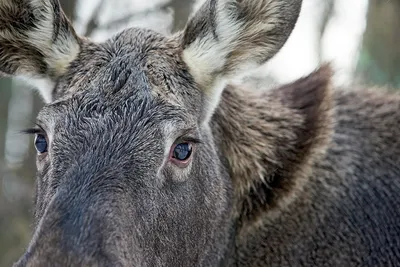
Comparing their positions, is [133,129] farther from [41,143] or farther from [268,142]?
[268,142]

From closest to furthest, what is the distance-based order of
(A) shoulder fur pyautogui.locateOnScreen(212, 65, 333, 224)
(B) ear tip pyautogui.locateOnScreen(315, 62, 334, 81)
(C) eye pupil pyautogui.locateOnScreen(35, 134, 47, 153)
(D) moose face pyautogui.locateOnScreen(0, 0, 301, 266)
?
(D) moose face pyautogui.locateOnScreen(0, 0, 301, 266)
(C) eye pupil pyautogui.locateOnScreen(35, 134, 47, 153)
(A) shoulder fur pyautogui.locateOnScreen(212, 65, 333, 224)
(B) ear tip pyautogui.locateOnScreen(315, 62, 334, 81)

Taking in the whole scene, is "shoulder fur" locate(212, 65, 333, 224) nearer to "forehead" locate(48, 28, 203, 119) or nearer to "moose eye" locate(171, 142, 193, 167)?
"forehead" locate(48, 28, 203, 119)

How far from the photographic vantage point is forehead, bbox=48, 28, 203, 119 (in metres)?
4.97

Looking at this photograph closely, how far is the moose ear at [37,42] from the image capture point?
5551 mm

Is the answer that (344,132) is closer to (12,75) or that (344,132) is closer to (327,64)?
(327,64)

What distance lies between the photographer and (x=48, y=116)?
4.93m

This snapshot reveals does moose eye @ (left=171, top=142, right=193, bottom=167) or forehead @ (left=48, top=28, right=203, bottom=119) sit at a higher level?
forehead @ (left=48, top=28, right=203, bottom=119)

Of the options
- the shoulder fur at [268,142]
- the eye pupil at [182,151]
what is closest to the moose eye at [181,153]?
the eye pupil at [182,151]

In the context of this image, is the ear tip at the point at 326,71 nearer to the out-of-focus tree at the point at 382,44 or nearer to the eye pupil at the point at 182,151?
the eye pupil at the point at 182,151

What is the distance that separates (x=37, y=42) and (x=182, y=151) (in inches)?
57.3

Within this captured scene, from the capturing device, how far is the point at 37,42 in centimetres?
566

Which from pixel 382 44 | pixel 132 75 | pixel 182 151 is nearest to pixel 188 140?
pixel 182 151

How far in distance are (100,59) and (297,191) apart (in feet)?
6.19

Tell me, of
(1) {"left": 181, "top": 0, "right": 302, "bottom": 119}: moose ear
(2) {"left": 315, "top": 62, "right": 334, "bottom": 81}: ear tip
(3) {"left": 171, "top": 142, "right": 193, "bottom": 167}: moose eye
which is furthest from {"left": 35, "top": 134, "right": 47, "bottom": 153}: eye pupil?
(2) {"left": 315, "top": 62, "right": 334, "bottom": 81}: ear tip
